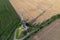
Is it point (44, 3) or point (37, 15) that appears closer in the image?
point (37, 15)

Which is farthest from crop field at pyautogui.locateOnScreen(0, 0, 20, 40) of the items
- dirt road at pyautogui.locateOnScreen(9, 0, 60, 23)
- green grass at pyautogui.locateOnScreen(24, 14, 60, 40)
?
green grass at pyautogui.locateOnScreen(24, 14, 60, 40)

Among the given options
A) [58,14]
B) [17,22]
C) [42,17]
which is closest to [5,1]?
[17,22]

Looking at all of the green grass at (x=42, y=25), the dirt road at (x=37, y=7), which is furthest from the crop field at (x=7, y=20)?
the green grass at (x=42, y=25)

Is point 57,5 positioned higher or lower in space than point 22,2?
lower

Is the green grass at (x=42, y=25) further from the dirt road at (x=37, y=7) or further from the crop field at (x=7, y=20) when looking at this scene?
the crop field at (x=7, y=20)

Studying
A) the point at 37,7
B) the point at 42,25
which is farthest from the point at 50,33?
the point at 37,7

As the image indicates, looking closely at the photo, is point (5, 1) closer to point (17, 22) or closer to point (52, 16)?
point (17, 22)
